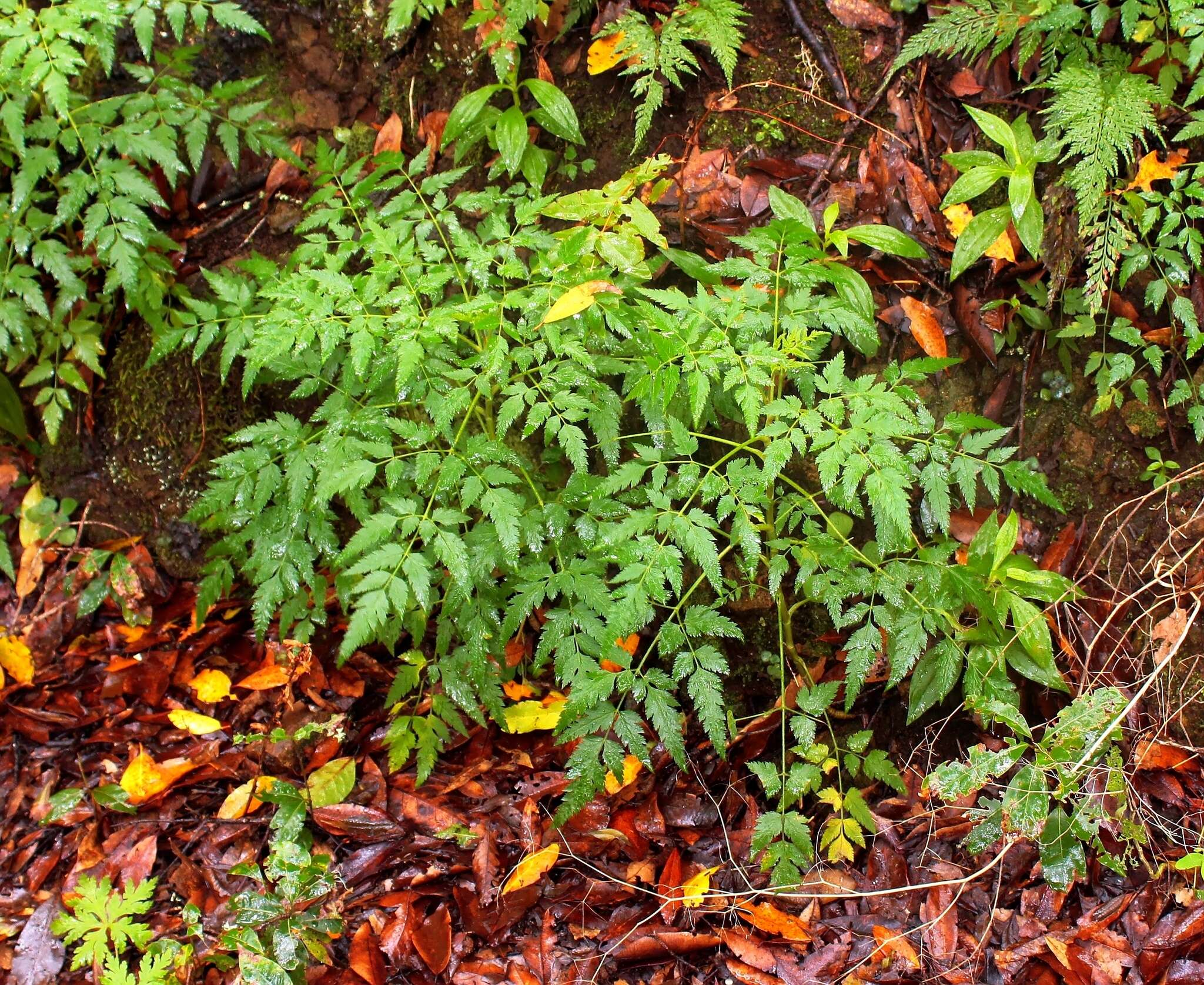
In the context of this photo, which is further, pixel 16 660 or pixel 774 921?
pixel 16 660

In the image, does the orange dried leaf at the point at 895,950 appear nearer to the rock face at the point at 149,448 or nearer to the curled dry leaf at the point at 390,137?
the rock face at the point at 149,448

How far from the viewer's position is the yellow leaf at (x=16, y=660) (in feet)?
11.9

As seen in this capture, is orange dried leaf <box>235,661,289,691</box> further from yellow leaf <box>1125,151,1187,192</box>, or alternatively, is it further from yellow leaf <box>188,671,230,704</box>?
yellow leaf <box>1125,151,1187,192</box>

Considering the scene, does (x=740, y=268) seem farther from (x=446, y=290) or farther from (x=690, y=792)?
(x=690, y=792)

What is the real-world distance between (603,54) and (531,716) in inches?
97.7

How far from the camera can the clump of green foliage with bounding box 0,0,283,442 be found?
9.69ft

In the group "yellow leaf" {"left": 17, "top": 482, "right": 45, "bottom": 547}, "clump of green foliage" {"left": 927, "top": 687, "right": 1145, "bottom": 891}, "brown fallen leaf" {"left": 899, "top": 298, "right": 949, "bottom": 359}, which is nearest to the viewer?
"clump of green foliage" {"left": 927, "top": 687, "right": 1145, "bottom": 891}

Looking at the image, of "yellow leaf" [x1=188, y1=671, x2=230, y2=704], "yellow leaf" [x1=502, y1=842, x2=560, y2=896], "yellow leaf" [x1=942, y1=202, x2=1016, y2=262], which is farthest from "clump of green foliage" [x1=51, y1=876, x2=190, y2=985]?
"yellow leaf" [x1=942, y1=202, x2=1016, y2=262]

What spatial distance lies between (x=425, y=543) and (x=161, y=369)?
2.02m

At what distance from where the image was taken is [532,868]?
2.79 metres

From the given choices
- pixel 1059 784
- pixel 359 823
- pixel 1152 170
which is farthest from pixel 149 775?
pixel 1152 170

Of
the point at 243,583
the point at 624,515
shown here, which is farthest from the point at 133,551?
the point at 624,515

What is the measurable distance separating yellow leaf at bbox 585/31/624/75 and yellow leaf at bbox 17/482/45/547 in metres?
2.94

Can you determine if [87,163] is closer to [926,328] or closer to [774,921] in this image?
[926,328]
